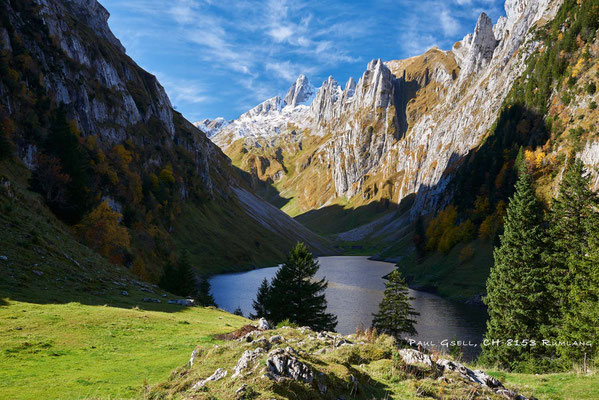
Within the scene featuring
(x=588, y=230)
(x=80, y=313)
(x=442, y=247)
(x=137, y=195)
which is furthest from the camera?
(x=442, y=247)

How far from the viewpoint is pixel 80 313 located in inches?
931

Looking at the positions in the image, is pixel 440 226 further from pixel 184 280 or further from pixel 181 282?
pixel 181 282

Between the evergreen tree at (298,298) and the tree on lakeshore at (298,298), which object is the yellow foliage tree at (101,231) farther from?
the evergreen tree at (298,298)

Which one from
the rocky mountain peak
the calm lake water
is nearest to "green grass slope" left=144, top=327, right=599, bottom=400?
the calm lake water

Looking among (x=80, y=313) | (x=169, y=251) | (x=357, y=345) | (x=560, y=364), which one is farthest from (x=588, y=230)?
(x=169, y=251)

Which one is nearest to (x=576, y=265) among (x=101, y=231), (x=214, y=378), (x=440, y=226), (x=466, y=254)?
(x=214, y=378)

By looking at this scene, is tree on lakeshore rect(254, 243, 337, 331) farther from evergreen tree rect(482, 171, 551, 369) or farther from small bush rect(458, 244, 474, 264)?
small bush rect(458, 244, 474, 264)

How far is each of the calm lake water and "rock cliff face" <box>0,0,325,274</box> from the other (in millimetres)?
22897

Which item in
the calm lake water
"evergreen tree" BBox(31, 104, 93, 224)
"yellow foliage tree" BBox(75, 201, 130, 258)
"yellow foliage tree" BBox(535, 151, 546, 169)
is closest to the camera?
"evergreen tree" BBox(31, 104, 93, 224)

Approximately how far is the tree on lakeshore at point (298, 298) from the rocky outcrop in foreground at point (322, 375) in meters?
28.5

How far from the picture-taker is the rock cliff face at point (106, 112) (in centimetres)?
7662

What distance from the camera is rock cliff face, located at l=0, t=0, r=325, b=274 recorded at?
Answer: 76.6 m

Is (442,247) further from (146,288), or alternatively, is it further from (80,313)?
(80,313)

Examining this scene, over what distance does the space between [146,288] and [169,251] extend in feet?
176
